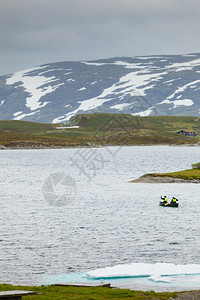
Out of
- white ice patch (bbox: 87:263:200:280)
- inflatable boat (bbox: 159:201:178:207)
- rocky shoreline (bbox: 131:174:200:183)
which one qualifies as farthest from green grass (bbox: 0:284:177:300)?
rocky shoreline (bbox: 131:174:200:183)

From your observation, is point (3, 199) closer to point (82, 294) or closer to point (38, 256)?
point (38, 256)

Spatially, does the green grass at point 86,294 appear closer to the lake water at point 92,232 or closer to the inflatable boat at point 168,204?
the lake water at point 92,232

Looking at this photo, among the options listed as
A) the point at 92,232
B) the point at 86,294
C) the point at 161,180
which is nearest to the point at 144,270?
the point at 86,294

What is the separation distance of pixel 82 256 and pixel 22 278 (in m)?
7.27

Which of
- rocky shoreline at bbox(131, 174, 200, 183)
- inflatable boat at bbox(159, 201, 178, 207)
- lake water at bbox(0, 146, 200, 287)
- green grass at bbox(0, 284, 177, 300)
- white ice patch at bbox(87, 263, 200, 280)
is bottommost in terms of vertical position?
rocky shoreline at bbox(131, 174, 200, 183)

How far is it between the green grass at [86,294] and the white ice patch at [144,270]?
14.4 ft

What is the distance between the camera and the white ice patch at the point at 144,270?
107 ft

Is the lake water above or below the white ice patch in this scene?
below

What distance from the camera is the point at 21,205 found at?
73.1 metres

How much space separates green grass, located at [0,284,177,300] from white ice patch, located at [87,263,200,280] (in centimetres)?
438

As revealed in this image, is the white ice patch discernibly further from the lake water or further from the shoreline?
the shoreline

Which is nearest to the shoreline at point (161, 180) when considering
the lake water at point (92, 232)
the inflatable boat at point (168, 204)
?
the lake water at point (92, 232)

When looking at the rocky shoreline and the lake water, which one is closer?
the lake water

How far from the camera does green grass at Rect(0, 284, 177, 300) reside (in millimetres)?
26016
